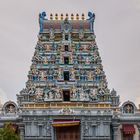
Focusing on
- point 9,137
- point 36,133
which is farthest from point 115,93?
point 9,137

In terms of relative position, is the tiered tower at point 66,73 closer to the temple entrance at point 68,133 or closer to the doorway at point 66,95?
the doorway at point 66,95

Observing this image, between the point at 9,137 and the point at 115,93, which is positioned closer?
the point at 9,137

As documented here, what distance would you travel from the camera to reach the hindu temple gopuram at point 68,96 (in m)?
61.0

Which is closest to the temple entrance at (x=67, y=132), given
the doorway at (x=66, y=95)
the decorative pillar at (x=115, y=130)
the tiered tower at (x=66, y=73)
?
the tiered tower at (x=66, y=73)

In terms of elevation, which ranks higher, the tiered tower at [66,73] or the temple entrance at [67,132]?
the tiered tower at [66,73]

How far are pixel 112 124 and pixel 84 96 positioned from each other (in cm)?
520

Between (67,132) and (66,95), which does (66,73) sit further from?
(67,132)

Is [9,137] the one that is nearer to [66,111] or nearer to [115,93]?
[66,111]

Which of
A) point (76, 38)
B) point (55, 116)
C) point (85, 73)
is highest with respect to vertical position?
point (76, 38)

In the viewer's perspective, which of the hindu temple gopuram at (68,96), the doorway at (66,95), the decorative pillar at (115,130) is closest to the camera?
the hindu temple gopuram at (68,96)

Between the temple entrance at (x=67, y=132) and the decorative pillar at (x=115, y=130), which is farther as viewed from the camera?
the decorative pillar at (x=115, y=130)

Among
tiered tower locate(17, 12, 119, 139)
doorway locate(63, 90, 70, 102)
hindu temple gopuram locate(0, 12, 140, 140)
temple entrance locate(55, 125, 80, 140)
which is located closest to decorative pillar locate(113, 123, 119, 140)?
hindu temple gopuram locate(0, 12, 140, 140)

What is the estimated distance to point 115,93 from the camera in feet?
210

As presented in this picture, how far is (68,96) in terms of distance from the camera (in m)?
63.1
